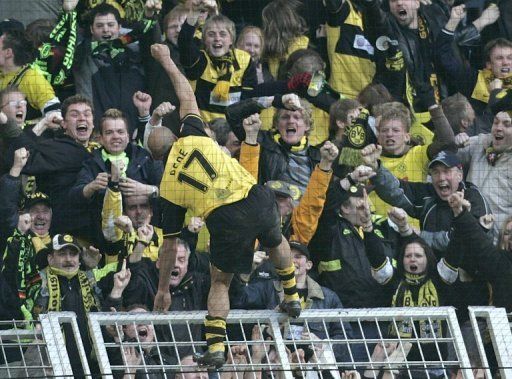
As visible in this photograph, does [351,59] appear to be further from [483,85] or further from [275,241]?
[275,241]

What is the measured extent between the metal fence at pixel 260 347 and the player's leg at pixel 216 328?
6cm

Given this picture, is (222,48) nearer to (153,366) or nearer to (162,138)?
(162,138)

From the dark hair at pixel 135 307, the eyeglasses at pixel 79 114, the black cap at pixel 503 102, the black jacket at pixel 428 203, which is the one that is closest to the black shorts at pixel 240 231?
the dark hair at pixel 135 307

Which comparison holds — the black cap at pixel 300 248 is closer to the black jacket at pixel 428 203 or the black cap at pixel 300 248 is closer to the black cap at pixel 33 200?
the black jacket at pixel 428 203

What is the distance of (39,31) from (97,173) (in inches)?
67.8

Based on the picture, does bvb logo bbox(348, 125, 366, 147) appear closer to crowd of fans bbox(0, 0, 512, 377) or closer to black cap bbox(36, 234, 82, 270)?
crowd of fans bbox(0, 0, 512, 377)

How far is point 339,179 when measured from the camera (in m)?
13.1

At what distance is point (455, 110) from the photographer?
14.1 metres

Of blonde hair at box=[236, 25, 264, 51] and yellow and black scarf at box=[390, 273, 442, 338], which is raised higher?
blonde hair at box=[236, 25, 264, 51]

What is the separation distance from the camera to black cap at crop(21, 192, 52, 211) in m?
12.7

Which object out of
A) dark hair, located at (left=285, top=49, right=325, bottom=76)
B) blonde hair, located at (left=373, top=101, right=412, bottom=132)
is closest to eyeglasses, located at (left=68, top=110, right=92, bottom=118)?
dark hair, located at (left=285, top=49, right=325, bottom=76)

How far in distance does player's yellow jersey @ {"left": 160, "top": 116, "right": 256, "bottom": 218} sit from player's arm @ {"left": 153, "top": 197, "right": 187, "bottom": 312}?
90 millimetres

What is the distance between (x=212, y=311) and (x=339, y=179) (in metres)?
2.45

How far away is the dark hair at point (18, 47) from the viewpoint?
45.2 ft
